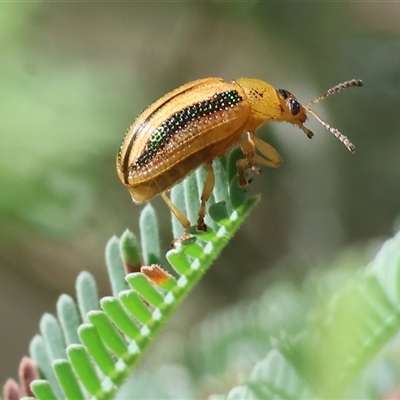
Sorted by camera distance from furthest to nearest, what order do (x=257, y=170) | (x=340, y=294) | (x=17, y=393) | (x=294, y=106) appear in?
1. (x=294, y=106)
2. (x=257, y=170)
3. (x=17, y=393)
4. (x=340, y=294)

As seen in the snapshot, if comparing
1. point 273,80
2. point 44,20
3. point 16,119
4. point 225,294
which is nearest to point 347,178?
point 273,80

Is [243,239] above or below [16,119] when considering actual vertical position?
below

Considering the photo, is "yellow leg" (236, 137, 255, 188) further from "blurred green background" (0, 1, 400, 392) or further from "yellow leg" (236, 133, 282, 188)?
"blurred green background" (0, 1, 400, 392)

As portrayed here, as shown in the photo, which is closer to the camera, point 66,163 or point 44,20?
point 66,163

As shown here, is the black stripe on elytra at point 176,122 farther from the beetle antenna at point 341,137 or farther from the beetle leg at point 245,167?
the beetle antenna at point 341,137

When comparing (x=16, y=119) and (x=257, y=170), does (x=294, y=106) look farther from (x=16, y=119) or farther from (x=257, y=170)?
(x=16, y=119)

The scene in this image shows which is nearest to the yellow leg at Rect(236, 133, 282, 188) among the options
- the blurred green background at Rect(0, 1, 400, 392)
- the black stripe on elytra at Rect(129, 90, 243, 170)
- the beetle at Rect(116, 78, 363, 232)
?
the beetle at Rect(116, 78, 363, 232)

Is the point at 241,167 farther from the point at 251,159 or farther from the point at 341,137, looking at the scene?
the point at 341,137

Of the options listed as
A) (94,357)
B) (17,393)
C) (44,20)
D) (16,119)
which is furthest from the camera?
(44,20)

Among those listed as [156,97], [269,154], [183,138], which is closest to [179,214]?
[183,138]
